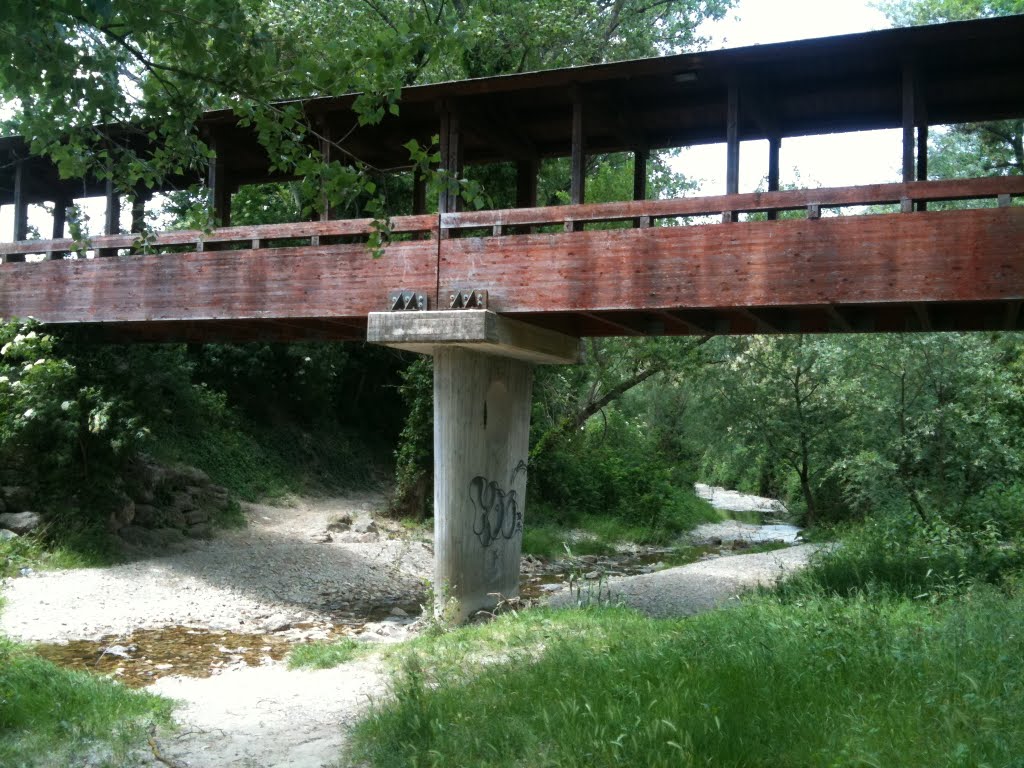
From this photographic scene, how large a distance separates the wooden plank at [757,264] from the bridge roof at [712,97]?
7.21 ft

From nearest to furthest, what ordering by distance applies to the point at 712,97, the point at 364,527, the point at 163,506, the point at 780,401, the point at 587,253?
the point at 587,253, the point at 712,97, the point at 163,506, the point at 364,527, the point at 780,401

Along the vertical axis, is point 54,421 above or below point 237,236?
below

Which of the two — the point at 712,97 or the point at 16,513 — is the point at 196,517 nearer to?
the point at 16,513

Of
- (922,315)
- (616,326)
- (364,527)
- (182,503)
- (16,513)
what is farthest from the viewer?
(364,527)

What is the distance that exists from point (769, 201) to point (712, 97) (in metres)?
3.11

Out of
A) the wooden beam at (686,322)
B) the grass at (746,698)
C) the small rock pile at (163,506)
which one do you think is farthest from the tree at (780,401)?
the grass at (746,698)

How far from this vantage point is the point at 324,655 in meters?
10.2

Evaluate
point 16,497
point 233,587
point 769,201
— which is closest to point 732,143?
point 769,201

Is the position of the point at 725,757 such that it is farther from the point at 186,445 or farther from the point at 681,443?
the point at 681,443

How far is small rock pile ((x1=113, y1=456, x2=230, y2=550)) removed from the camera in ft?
54.9

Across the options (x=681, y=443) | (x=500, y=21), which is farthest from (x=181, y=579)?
(x=681, y=443)

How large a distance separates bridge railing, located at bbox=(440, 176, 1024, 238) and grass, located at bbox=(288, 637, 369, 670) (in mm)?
5659

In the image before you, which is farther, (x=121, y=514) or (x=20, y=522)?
(x=121, y=514)

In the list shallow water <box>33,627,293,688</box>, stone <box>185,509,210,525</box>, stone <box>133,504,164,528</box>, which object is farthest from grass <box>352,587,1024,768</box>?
stone <box>185,509,210,525</box>
